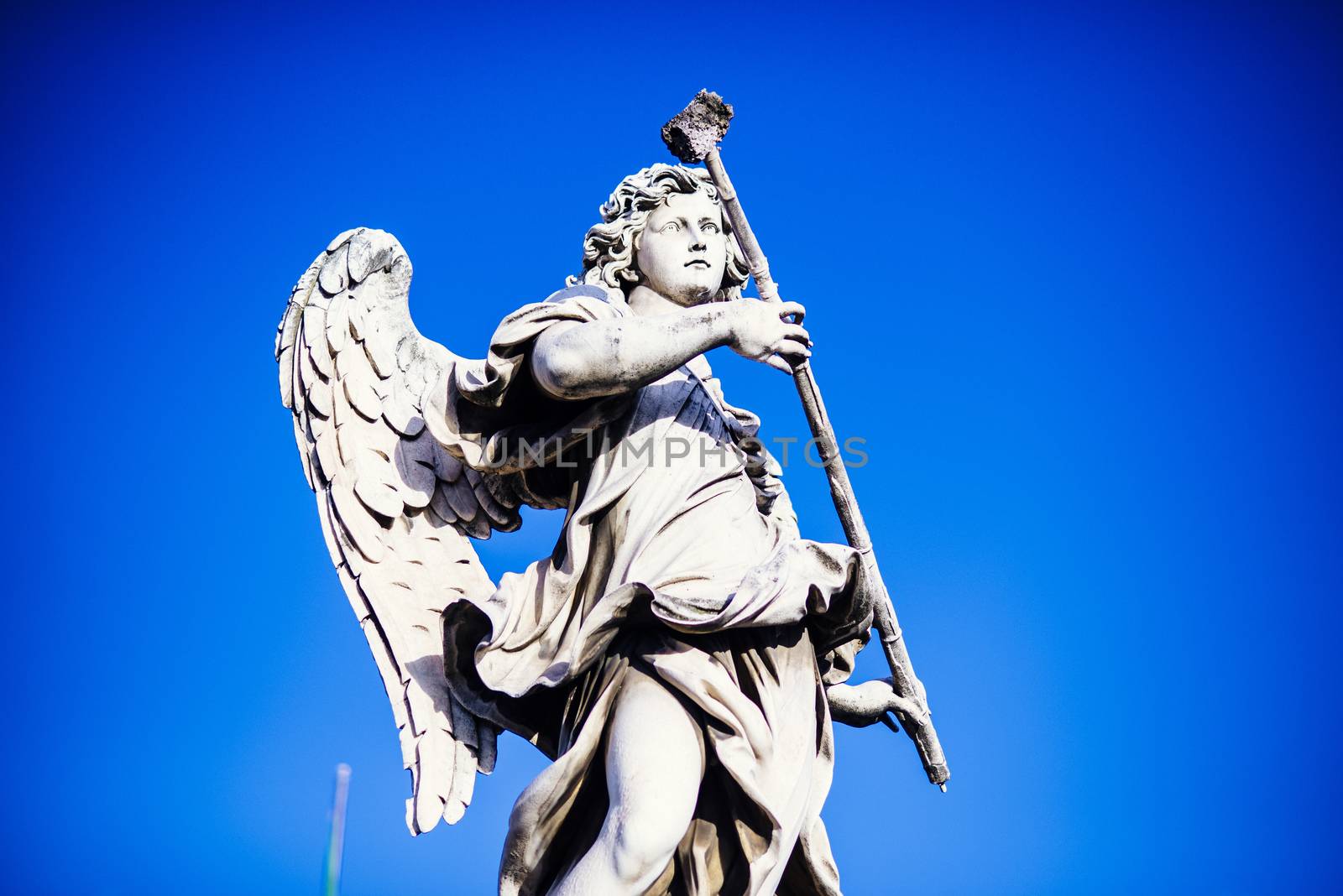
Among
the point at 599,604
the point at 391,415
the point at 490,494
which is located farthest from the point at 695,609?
the point at 391,415

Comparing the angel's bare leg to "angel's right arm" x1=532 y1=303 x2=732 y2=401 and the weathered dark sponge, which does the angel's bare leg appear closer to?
"angel's right arm" x1=532 y1=303 x2=732 y2=401

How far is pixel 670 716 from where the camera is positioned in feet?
18.7

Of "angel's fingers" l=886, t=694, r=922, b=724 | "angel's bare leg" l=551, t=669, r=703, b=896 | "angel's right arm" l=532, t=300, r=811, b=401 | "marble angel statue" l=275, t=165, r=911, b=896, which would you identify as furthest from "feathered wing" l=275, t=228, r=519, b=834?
"angel's fingers" l=886, t=694, r=922, b=724

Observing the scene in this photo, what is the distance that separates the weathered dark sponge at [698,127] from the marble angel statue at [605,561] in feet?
2.05

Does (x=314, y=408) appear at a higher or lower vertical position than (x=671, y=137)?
lower

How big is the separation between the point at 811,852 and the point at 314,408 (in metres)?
2.81

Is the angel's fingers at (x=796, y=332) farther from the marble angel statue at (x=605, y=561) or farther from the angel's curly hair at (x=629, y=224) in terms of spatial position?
the angel's curly hair at (x=629, y=224)

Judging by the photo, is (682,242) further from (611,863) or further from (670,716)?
(611,863)

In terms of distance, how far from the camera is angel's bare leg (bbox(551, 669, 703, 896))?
5.45m

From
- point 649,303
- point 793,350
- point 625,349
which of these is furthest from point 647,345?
point 649,303

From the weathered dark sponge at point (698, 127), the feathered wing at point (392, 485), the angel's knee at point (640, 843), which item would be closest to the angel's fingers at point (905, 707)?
the angel's knee at point (640, 843)

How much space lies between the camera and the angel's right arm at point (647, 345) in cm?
593

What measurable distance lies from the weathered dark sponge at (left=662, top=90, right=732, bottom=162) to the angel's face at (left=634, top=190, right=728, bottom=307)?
0.65m

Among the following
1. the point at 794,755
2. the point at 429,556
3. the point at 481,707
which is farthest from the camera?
the point at 429,556
